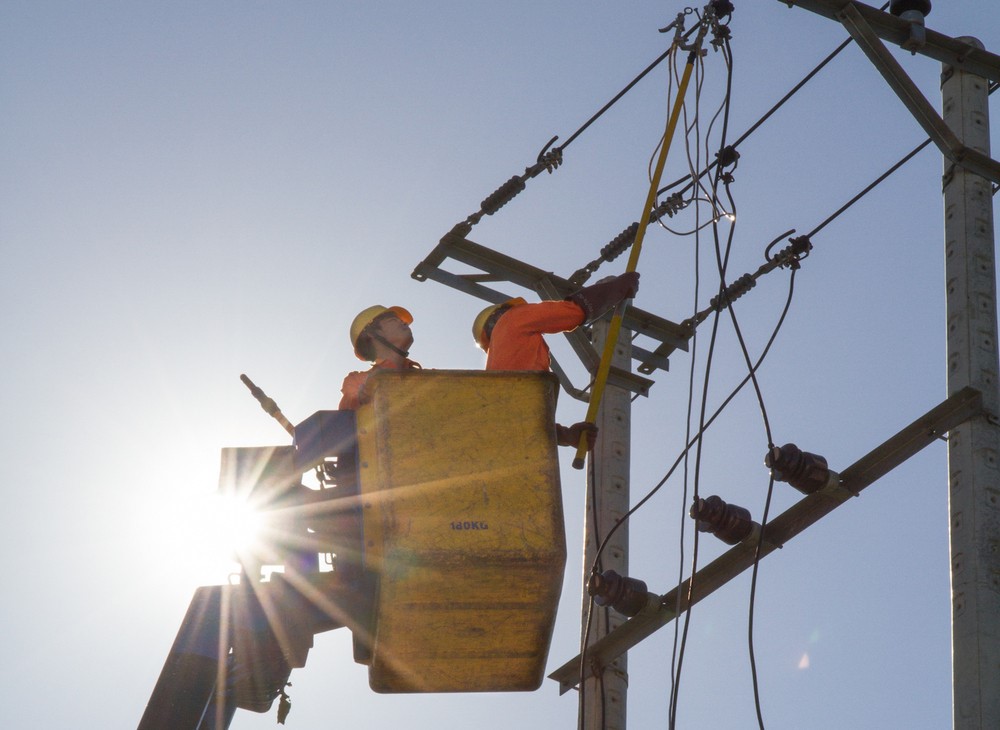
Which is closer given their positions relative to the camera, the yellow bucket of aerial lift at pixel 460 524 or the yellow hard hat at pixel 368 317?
the yellow bucket of aerial lift at pixel 460 524

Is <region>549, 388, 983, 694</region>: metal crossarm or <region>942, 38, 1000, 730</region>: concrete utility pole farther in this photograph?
<region>549, 388, 983, 694</region>: metal crossarm

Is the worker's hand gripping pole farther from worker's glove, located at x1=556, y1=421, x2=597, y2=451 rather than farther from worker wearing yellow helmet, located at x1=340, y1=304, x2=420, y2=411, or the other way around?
worker wearing yellow helmet, located at x1=340, y1=304, x2=420, y2=411

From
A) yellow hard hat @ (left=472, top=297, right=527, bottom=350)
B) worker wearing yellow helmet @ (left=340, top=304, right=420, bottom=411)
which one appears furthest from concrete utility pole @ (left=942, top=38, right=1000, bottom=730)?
worker wearing yellow helmet @ (left=340, top=304, right=420, bottom=411)

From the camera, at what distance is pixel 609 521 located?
9.74 m

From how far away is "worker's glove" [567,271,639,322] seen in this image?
7738mm

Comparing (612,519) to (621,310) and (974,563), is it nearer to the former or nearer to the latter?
(621,310)

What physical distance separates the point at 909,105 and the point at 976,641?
292 centimetres

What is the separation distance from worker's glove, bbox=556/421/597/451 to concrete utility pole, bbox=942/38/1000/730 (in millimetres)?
1647

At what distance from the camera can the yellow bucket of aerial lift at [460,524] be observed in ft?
21.2

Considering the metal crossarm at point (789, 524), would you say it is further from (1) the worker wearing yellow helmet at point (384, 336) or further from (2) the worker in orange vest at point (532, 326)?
(1) the worker wearing yellow helmet at point (384, 336)

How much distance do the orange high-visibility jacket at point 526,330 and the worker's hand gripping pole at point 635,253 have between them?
220 millimetres

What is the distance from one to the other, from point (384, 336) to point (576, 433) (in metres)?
1.34

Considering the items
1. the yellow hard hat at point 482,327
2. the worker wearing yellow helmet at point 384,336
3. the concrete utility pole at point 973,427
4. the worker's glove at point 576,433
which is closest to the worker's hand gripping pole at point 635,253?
the worker's glove at point 576,433

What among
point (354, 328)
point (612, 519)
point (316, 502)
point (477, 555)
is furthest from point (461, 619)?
point (612, 519)
